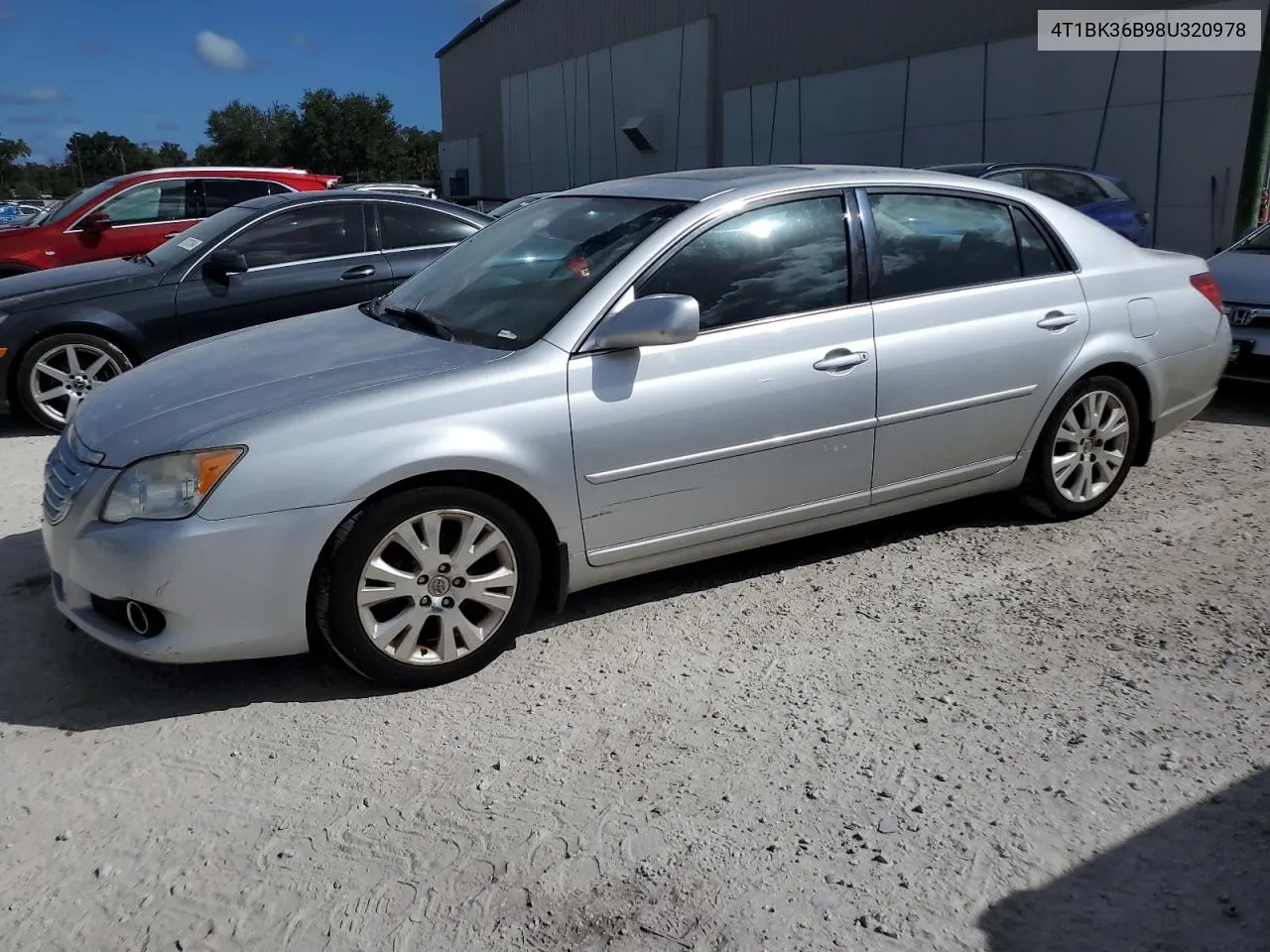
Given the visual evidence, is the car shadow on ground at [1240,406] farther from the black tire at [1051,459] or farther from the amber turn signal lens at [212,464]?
the amber turn signal lens at [212,464]

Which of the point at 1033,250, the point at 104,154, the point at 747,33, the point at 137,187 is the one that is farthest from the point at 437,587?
the point at 104,154

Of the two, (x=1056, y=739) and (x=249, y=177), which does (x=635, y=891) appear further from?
(x=249, y=177)

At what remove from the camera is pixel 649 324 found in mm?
3588

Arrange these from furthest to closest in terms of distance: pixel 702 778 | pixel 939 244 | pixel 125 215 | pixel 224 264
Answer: pixel 125 215 → pixel 224 264 → pixel 939 244 → pixel 702 778

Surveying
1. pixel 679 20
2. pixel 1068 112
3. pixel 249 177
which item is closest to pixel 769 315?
pixel 249 177

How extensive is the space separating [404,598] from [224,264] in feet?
14.6

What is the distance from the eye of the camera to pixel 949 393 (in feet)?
14.1

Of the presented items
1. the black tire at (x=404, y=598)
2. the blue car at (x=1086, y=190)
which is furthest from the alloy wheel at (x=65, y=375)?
the blue car at (x=1086, y=190)

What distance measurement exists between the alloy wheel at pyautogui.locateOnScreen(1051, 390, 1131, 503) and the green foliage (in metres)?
51.0

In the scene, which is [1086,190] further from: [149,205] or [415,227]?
[149,205]

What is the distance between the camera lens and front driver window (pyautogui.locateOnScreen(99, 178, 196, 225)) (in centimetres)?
983

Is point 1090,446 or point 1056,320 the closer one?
point 1056,320

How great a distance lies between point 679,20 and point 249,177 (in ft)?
57.1

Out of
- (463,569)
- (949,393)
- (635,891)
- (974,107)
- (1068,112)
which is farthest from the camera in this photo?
(974,107)
